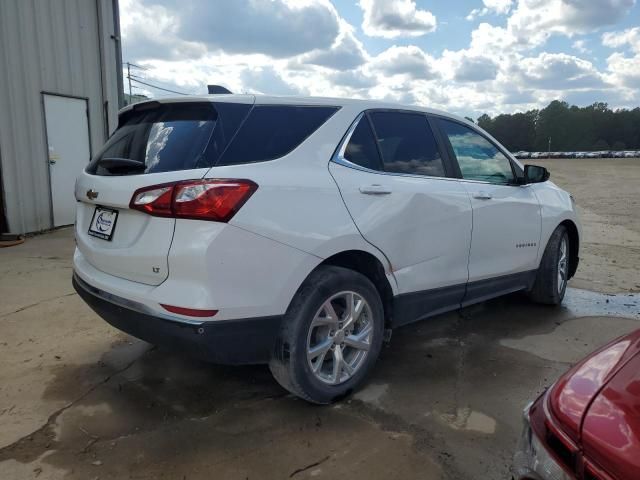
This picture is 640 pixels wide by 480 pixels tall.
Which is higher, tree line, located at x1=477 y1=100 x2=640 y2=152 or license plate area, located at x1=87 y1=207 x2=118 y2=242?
tree line, located at x1=477 y1=100 x2=640 y2=152

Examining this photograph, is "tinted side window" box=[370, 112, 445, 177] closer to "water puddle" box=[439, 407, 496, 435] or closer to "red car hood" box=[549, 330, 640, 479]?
"water puddle" box=[439, 407, 496, 435]

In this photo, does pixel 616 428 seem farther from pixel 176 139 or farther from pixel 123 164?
pixel 123 164

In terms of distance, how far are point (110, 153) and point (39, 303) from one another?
233cm

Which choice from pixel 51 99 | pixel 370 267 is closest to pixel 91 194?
pixel 370 267

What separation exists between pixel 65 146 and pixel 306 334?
700 cm

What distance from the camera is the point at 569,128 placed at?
83.2m

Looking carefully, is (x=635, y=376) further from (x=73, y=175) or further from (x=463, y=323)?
(x=73, y=175)

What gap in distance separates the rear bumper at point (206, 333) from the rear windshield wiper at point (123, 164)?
68 cm

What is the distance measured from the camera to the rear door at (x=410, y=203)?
2.99m

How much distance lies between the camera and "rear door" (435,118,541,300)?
3.81m

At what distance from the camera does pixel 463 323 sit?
4434mm

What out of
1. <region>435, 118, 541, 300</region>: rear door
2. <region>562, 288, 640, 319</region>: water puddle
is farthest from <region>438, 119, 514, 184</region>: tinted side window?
<region>562, 288, 640, 319</region>: water puddle

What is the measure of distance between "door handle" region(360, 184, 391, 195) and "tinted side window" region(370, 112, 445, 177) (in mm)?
182

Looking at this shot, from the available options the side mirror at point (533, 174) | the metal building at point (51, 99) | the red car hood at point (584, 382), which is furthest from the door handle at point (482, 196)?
the metal building at point (51, 99)
